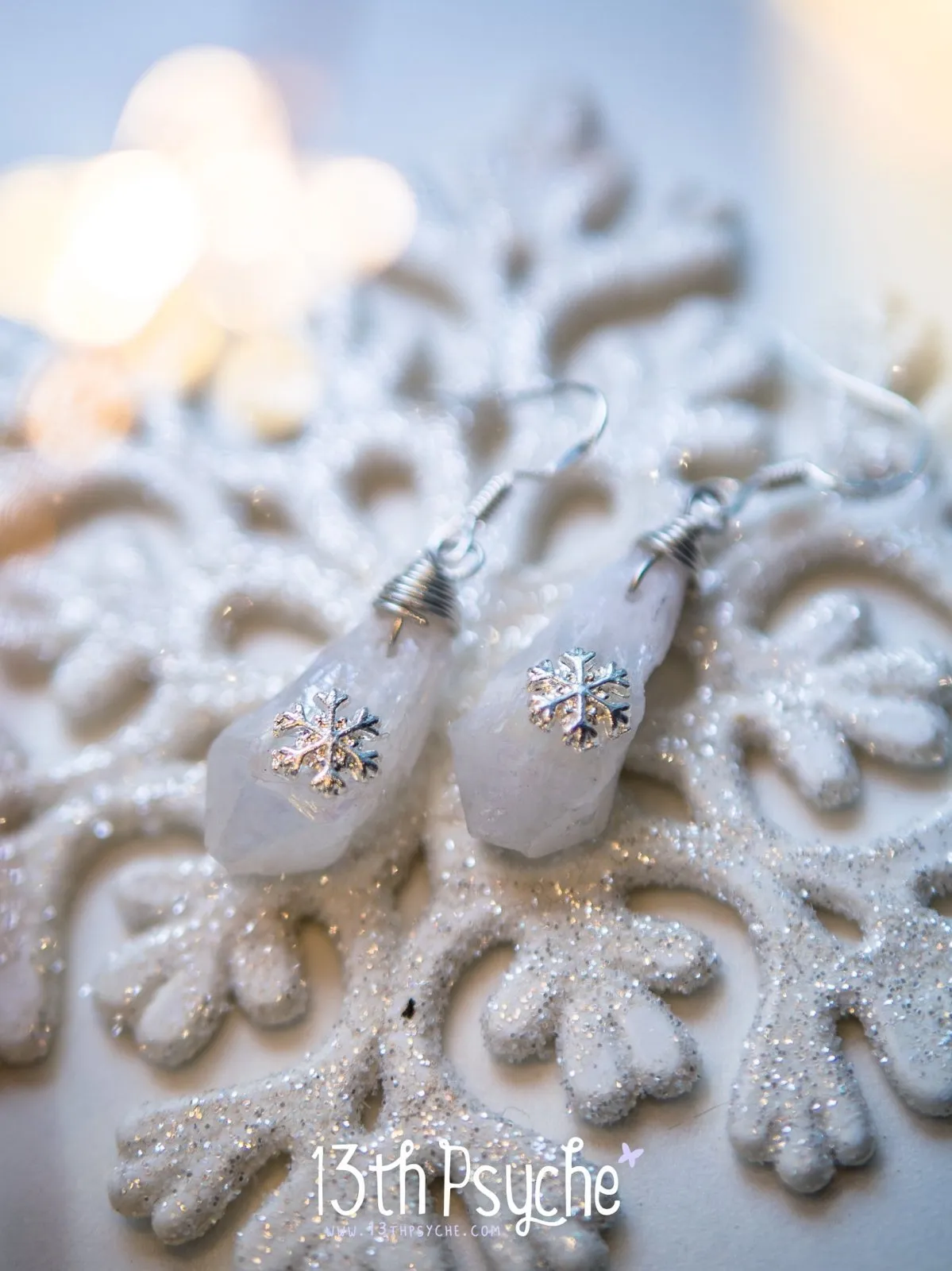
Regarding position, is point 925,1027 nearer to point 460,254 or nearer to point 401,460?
point 401,460

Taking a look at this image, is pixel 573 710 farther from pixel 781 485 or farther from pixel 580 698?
pixel 781 485

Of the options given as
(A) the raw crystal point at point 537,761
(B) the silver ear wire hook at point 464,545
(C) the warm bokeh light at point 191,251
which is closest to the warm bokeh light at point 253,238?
(C) the warm bokeh light at point 191,251

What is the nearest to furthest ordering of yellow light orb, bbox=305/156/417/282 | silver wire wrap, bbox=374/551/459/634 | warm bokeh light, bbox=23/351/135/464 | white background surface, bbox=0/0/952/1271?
white background surface, bbox=0/0/952/1271
silver wire wrap, bbox=374/551/459/634
warm bokeh light, bbox=23/351/135/464
yellow light orb, bbox=305/156/417/282

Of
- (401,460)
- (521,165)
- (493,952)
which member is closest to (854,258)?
(521,165)

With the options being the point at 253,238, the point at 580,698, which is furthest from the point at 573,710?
the point at 253,238

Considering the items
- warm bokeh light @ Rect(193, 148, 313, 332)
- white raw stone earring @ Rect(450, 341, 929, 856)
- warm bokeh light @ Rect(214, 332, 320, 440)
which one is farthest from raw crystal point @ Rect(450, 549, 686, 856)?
warm bokeh light @ Rect(193, 148, 313, 332)

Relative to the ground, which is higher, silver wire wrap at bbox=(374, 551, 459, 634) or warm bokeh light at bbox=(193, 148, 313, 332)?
warm bokeh light at bbox=(193, 148, 313, 332)

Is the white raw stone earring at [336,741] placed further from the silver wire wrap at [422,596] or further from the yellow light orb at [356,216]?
the yellow light orb at [356,216]

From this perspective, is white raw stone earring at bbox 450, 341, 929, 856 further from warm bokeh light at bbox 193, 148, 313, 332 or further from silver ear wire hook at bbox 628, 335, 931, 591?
warm bokeh light at bbox 193, 148, 313, 332
